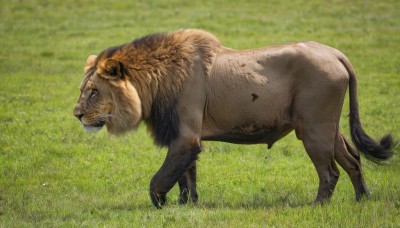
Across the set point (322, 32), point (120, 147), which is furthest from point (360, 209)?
point (322, 32)

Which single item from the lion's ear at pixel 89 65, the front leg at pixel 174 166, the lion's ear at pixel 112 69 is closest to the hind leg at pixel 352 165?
the front leg at pixel 174 166

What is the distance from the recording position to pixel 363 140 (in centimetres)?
897

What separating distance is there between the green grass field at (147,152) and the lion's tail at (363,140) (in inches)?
20.2

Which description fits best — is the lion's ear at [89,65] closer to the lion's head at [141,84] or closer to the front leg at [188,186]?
the lion's head at [141,84]

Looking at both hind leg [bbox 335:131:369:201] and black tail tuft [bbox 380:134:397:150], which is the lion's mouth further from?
black tail tuft [bbox 380:134:397:150]

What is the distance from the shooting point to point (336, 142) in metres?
8.91

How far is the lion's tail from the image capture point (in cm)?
896

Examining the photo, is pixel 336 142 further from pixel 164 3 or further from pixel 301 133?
pixel 164 3

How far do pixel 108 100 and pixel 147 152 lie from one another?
3.75m

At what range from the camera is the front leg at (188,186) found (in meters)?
9.10

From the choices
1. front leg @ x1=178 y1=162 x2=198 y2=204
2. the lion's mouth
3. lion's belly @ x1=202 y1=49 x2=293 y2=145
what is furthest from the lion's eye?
front leg @ x1=178 y1=162 x2=198 y2=204

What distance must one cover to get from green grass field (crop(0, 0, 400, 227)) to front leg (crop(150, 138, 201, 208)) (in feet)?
0.94

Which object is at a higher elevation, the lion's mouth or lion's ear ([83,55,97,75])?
lion's ear ([83,55,97,75])

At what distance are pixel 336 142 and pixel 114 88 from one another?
276 centimetres
